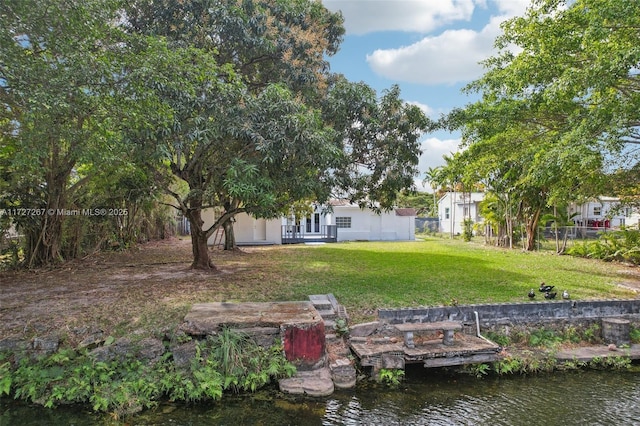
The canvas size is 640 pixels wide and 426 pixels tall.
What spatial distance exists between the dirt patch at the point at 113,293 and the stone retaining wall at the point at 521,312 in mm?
3042

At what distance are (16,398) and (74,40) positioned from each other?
5.21 m

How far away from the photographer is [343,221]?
904 inches

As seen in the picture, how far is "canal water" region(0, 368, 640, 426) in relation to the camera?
191 inches

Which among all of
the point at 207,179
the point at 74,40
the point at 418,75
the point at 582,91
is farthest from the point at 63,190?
the point at 582,91

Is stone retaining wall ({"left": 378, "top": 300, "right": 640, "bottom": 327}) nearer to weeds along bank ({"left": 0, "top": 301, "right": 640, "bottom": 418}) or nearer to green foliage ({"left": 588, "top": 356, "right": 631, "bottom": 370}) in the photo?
weeds along bank ({"left": 0, "top": 301, "right": 640, "bottom": 418})

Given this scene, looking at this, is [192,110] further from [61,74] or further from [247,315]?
[247,315]

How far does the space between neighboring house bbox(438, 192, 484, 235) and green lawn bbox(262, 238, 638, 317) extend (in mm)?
10544

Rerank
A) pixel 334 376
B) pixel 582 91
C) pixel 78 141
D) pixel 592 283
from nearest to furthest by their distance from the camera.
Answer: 1. pixel 334 376
2. pixel 78 141
3. pixel 582 91
4. pixel 592 283

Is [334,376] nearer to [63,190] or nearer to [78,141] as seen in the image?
[78,141]

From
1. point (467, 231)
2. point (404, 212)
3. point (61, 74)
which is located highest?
point (61, 74)

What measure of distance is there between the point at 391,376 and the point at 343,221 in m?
17.2

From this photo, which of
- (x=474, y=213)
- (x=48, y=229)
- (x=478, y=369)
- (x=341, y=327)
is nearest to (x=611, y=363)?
(x=478, y=369)

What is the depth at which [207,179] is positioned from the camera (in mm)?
9641

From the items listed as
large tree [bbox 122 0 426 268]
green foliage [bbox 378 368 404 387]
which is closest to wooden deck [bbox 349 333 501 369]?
green foliage [bbox 378 368 404 387]
